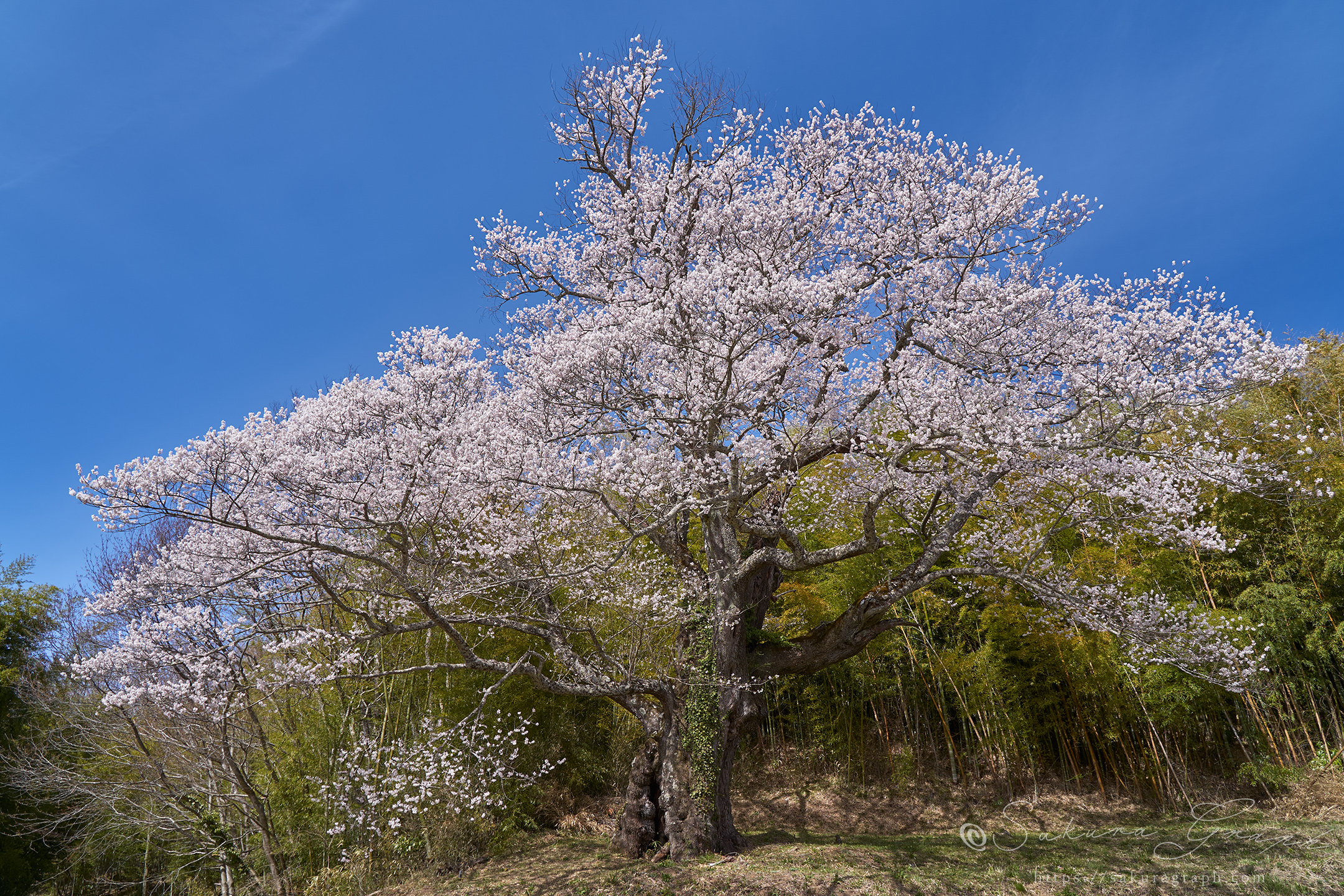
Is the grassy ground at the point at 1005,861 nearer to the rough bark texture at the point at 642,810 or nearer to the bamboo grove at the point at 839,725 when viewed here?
the rough bark texture at the point at 642,810

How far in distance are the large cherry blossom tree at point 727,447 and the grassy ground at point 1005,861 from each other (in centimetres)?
83

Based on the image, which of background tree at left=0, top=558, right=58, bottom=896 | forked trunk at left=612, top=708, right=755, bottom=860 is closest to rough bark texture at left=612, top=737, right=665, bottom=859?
forked trunk at left=612, top=708, right=755, bottom=860

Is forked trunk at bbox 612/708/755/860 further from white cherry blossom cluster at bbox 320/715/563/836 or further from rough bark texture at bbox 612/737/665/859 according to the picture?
white cherry blossom cluster at bbox 320/715/563/836

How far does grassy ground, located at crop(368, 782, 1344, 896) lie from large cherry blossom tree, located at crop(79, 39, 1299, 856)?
834 millimetres

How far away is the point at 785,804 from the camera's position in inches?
456

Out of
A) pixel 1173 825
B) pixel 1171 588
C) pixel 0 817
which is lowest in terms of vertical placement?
pixel 1173 825

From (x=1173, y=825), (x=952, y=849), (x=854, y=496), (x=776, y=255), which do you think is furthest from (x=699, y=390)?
(x=1173, y=825)

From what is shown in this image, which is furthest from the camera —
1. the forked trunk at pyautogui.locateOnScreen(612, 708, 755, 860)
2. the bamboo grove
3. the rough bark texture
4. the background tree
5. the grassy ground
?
the background tree

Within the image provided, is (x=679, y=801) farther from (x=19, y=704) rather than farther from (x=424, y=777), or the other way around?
(x=19, y=704)

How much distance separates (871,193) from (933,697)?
25.9 feet

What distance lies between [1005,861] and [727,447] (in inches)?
192

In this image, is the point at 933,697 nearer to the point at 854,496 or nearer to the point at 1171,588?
the point at 1171,588

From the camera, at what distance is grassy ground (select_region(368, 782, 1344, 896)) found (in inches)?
219

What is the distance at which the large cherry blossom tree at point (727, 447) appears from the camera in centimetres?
607
